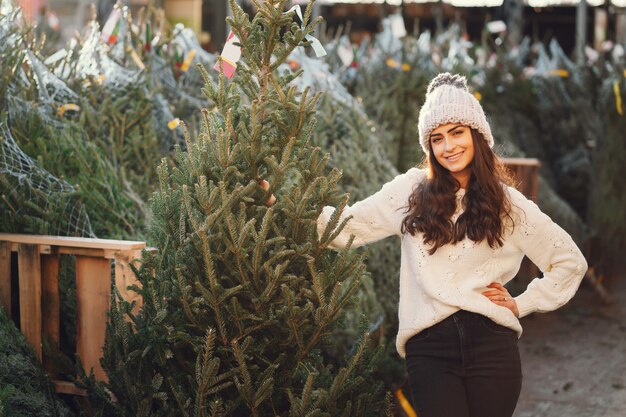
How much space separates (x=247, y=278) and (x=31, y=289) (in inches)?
46.8

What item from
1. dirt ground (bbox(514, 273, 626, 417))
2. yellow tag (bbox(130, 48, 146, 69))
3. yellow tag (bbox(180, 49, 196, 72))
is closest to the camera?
dirt ground (bbox(514, 273, 626, 417))

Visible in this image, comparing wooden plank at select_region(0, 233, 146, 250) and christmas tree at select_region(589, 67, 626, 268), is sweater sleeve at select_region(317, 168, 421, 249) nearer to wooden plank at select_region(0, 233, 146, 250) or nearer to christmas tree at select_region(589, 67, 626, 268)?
wooden plank at select_region(0, 233, 146, 250)

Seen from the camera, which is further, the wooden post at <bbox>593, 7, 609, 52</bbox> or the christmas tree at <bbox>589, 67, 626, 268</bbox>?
the wooden post at <bbox>593, 7, 609, 52</bbox>

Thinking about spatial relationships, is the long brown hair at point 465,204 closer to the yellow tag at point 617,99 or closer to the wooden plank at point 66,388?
the wooden plank at point 66,388

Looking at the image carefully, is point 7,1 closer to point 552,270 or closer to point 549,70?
point 552,270

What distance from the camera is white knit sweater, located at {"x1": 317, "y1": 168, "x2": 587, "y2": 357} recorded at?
11.2 ft

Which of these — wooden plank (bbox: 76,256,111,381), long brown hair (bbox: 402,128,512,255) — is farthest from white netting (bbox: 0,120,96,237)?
long brown hair (bbox: 402,128,512,255)

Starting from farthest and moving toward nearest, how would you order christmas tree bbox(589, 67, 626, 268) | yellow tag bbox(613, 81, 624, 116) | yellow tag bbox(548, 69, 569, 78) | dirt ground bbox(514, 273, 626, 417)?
yellow tag bbox(548, 69, 569, 78) → christmas tree bbox(589, 67, 626, 268) → yellow tag bbox(613, 81, 624, 116) → dirt ground bbox(514, 273, 626, 417)

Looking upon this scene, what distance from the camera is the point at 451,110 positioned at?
353 centimetres

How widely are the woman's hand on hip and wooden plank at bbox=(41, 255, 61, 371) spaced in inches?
71.1

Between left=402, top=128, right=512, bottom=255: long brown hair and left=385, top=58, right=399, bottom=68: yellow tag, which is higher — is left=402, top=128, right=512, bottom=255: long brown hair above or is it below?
below

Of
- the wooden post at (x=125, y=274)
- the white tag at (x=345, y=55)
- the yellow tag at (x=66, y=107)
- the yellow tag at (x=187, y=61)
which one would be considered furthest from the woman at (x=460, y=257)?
the white tag at (x=345, y=55)

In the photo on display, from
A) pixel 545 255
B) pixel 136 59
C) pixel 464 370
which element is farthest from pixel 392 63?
pixel 464 370

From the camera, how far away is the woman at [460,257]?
11.0 feet
